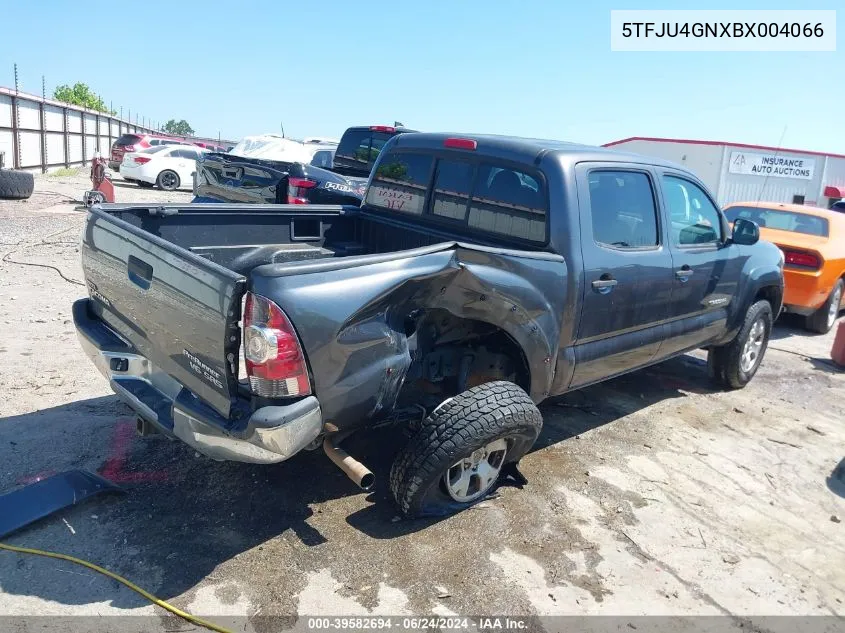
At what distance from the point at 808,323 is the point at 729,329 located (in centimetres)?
367

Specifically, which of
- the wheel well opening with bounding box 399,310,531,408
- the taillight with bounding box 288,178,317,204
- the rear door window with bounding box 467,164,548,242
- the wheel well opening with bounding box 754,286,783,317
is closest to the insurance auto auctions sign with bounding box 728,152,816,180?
the wheel well opening with bounding box 754,286,783,317

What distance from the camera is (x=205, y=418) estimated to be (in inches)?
113

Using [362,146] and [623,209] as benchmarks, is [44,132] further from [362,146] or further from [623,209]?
[623,209]

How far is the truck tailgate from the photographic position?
108 inches

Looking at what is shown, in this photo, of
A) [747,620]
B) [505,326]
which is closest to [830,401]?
[747,620]

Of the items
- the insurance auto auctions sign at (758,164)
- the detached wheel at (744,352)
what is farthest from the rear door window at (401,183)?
the insurance auto auctions sign at (758,164)

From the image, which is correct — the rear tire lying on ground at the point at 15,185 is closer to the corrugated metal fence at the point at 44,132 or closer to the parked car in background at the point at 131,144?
the corrugated metal fence at the point at 44,132

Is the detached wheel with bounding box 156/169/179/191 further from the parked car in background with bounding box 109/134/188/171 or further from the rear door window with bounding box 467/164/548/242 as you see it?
the rear door window with bounding box 467/164/548/242

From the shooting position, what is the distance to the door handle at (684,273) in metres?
4.69

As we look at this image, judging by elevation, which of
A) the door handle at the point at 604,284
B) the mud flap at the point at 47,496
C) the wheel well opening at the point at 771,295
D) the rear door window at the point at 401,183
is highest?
the rear door window at the point at 401,183

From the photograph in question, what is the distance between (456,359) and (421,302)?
2.38ft

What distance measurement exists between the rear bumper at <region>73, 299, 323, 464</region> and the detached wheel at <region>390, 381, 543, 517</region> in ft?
2.19

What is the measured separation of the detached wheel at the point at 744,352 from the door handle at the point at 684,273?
131 centimetres

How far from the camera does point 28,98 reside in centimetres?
2367
